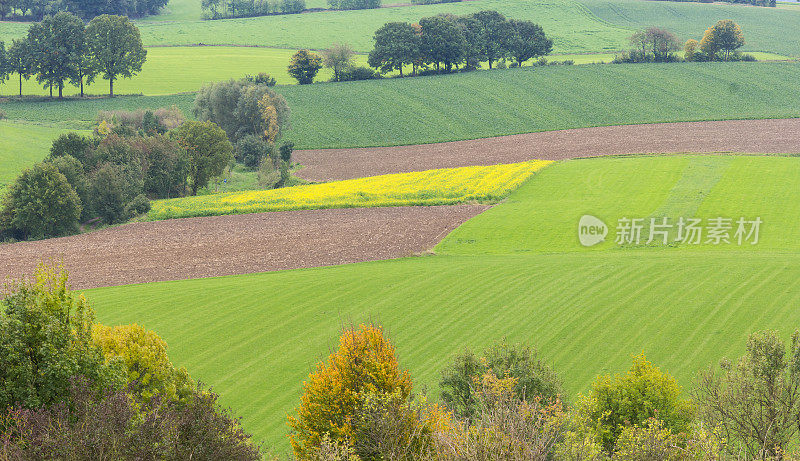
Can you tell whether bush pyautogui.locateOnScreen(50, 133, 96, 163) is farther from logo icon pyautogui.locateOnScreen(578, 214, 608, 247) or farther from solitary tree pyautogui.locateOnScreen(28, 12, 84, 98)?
logo icon pyautogui.locateOnScreen(578, 214, 608, 247)

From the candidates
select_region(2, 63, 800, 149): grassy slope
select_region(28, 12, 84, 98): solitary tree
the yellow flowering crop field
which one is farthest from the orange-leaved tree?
select_region(28, 12, 84, 98): solitary tree

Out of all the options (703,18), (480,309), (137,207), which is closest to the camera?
(480,309)

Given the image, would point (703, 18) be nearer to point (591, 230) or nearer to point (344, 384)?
point (591, 230)

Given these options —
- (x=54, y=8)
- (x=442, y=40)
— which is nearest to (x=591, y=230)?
(x=442, y=40)

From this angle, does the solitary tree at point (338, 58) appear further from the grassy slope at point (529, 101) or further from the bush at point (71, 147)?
the bush at point (71, 147)

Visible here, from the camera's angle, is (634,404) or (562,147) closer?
(634,404)

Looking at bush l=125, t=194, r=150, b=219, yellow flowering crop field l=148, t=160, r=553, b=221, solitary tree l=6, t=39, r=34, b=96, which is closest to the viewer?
yellow flowering crop field l=148, t=160, r=553, b=221

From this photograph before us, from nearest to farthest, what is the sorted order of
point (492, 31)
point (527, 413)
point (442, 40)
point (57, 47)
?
point (527, 413) < point (57, 47) < point (442, 40) < point (492, 31)
